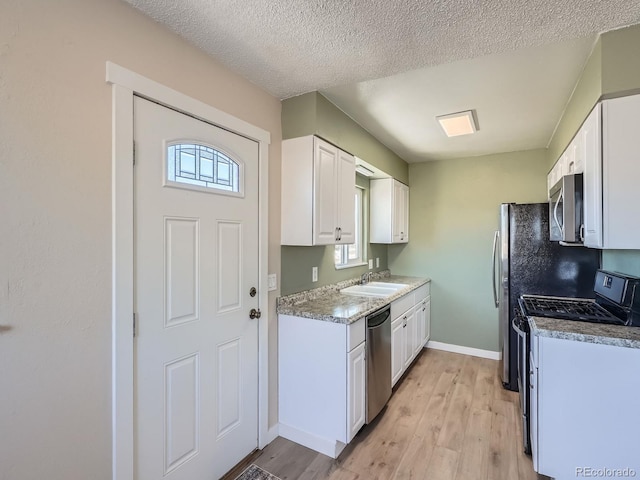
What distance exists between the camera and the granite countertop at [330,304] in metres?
2.18

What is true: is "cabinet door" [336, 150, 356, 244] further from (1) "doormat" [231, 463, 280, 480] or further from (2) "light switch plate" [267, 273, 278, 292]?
(1) "doormat" [231, 463, 280, 480]

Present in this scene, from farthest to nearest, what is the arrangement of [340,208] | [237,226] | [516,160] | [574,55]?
[516,160] → [340,208] → [237,226] → [574,55]

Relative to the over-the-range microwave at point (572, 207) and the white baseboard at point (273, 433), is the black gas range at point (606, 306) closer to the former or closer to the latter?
the over-the-range microwave at point (572, 207)

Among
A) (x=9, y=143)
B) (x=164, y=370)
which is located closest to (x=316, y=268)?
(x=164, y=370)

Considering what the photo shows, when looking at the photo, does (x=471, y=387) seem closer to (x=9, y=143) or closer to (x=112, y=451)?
(x=112, y=451)

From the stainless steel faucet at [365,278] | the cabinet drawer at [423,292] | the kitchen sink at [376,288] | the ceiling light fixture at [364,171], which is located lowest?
the cabinet drawer at [423,292]

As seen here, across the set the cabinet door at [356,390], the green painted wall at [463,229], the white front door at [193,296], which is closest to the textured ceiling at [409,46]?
the white front door at [193,296]

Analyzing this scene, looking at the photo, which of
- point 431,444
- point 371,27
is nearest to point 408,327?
point 431,444

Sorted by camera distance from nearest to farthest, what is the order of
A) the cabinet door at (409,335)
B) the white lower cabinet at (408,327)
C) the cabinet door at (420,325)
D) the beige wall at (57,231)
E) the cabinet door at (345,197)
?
the beige wall at (57,231) < the cabinet door at (345,197) < the white lower cabinet at (408,327) < the cabinet door at (409,335) < the cabinet door at (420,325)

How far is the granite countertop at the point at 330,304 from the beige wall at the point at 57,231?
119 centimetres

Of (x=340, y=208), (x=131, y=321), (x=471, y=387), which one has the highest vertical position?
(x=340, y=208)

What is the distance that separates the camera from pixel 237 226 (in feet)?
6.62

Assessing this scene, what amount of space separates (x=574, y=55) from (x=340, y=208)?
67.5 inches

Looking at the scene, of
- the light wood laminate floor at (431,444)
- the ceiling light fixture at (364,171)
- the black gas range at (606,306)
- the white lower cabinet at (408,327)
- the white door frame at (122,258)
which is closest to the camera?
the white door frame at (122,258)
